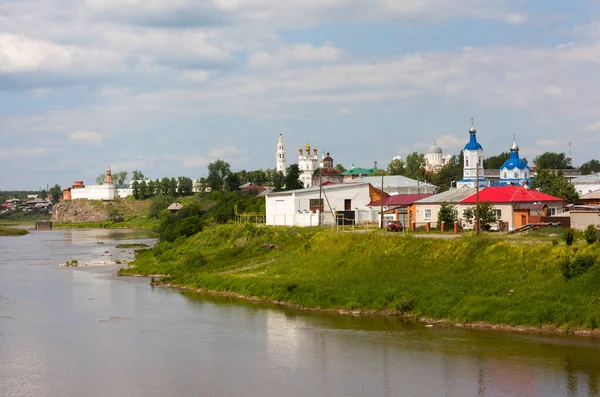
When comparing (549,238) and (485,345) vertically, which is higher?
(549,238)

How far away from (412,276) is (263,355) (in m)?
11.0

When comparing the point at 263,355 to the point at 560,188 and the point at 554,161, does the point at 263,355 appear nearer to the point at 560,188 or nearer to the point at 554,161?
the point at 560,188

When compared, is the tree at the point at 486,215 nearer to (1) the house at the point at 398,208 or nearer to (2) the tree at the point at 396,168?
(1) the house at the point at 398,208

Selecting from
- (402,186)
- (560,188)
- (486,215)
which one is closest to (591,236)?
(486,215)

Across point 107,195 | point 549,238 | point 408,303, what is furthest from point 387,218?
point 107,195

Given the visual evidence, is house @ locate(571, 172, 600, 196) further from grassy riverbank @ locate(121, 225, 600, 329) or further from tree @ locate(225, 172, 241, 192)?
tree @ locate(225, 172, 241, 192)

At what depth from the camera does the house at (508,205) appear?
46500 mm

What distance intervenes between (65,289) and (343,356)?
946 inches

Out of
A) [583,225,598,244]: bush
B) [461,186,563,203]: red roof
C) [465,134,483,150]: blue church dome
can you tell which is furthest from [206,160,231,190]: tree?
[583,225,598,244]: bush

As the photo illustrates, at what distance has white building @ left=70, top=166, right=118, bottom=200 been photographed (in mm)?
180375

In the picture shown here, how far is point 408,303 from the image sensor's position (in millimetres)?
33656

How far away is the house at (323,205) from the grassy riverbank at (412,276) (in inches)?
277

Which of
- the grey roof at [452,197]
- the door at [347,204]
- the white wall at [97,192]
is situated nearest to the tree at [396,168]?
the door at [347,204]

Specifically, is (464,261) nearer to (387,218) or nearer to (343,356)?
(343,356)
